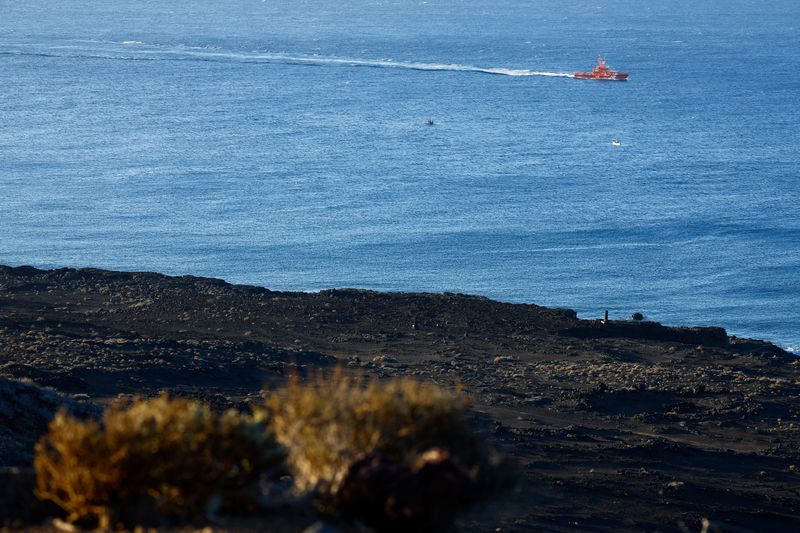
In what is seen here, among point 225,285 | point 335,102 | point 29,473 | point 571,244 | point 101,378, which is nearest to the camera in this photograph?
point 29,473

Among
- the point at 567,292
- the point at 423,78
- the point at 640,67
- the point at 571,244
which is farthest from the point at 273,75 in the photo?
the point at 567,292

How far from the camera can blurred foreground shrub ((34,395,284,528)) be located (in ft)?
25.5

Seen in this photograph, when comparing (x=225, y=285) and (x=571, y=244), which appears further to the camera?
(x=571, y=244)

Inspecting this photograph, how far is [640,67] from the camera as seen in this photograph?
14450 centimetres

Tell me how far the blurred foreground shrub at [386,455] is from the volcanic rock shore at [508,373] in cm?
519

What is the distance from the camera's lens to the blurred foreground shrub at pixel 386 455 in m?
7.97

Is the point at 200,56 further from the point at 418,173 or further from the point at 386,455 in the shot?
the point at 386,455

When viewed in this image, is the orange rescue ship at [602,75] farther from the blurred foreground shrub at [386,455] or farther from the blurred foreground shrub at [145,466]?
the blurred foreground shrub at [145,466]

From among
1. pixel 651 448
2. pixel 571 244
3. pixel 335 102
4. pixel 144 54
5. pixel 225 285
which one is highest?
pixel 144 54

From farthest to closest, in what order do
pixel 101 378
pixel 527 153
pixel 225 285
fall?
pixel 527 153 → pixel 225 285 → pixel 101 378

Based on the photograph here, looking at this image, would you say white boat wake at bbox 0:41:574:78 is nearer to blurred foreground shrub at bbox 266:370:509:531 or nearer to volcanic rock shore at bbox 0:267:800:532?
volcanic rock shore at bbox 0:267:800:532

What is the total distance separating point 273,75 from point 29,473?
12310 cm

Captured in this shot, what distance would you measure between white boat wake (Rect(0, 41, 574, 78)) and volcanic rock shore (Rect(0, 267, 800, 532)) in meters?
99.7

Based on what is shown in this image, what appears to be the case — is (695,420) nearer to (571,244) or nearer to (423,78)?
(571,244)
